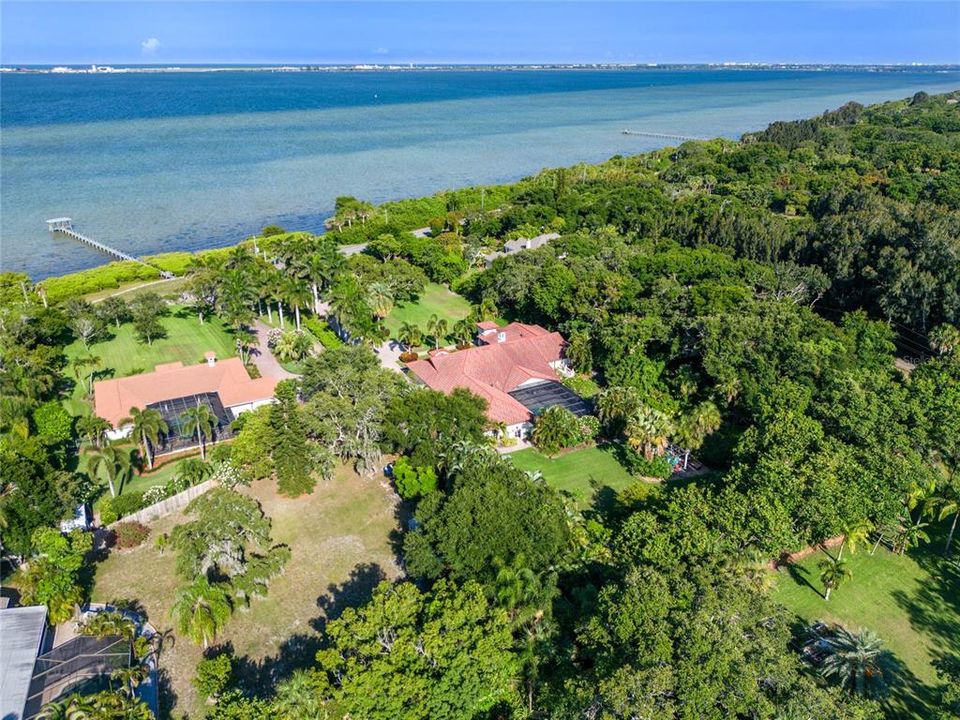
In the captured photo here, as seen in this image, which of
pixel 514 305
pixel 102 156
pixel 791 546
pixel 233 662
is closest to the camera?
pixel 233 662

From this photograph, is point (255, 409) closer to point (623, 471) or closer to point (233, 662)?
point (233, 662)

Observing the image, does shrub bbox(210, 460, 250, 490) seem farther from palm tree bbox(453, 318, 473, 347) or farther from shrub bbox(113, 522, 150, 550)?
palm tree bbox(453, 318, 473, 347)

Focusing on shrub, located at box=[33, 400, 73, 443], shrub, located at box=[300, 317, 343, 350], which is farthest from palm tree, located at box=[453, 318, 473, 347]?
shrub, located at box=[33, 400, 73, 443]

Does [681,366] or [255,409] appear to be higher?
[681,366]

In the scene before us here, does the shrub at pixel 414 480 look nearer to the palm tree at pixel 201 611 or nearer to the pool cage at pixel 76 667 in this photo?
the palm tree at pixel 201 611

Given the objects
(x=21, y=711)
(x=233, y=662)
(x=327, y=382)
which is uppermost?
(x=327, y=382)

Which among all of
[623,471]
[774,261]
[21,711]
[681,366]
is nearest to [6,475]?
[21,711]
